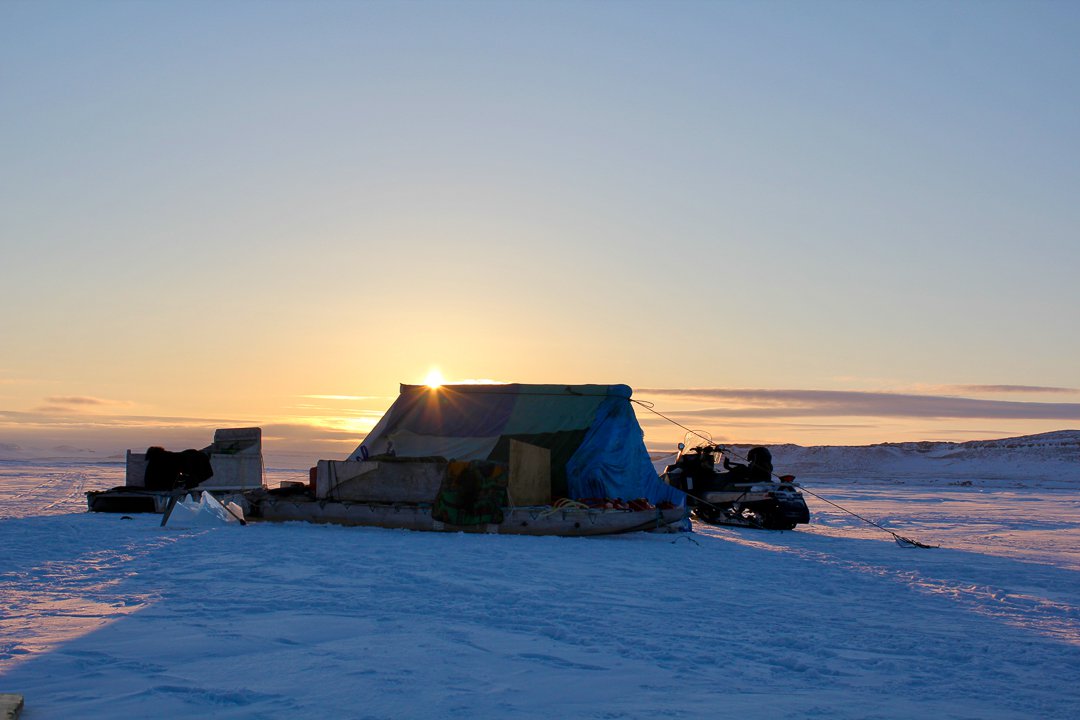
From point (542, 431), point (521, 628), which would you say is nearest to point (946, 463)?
point (542, 431)

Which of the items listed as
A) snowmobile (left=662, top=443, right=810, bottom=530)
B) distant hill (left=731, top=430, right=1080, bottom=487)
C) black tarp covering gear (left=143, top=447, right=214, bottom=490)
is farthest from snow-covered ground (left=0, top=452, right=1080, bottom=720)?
distant hill (left=731, top=430, right=1080, bottom=487)

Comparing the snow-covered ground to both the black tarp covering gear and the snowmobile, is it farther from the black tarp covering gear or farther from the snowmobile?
the black tarp covering gear

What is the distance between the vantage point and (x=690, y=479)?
18.5m

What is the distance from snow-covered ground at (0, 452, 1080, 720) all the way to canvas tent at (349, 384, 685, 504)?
3.14 metres

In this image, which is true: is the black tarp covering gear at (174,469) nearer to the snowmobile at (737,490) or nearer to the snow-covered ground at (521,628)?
the snow-covered ground at (521,628)

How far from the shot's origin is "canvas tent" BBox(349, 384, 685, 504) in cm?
1647

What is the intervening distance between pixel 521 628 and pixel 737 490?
11.4 m

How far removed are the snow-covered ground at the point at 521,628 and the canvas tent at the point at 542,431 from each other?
3135mm

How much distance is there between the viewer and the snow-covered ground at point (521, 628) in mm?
5066

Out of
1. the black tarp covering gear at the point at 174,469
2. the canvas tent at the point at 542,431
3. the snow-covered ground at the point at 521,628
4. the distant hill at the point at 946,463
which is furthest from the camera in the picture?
the distant hill at the point at 946,463

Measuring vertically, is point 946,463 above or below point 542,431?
below

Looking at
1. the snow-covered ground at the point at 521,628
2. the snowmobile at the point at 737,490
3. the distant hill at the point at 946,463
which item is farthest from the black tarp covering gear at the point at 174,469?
the distant hill at the point at 946,463

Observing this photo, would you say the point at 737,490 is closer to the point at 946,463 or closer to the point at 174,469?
the point at 174,469

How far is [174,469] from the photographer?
1889cm
